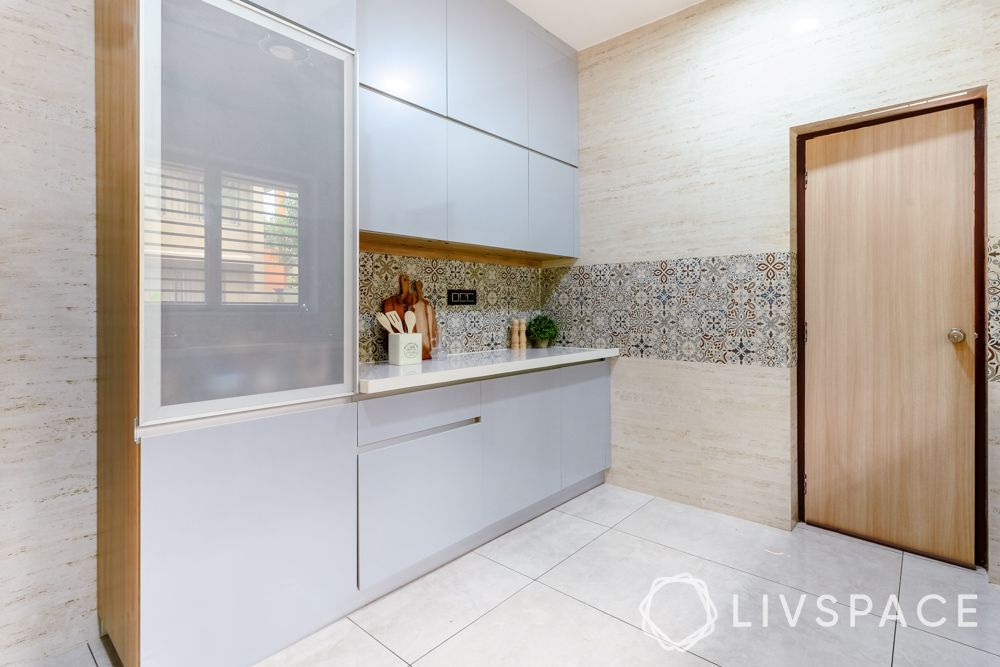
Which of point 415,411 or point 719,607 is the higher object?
point 415,411

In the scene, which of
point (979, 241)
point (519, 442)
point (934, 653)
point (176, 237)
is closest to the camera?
point (176, 237)

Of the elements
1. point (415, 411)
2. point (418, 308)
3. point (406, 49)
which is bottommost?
point (415, 411)

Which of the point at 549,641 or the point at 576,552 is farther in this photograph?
the point at 576,552

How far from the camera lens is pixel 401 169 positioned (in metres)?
2.13

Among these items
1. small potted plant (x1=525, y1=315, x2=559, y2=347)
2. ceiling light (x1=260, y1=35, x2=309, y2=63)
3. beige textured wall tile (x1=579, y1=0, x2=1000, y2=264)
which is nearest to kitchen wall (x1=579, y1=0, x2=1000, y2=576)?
beige textured wall tile (x1=579, y1=0, x2=1000, y2=264)

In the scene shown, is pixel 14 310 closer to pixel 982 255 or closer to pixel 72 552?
pixel 72 552

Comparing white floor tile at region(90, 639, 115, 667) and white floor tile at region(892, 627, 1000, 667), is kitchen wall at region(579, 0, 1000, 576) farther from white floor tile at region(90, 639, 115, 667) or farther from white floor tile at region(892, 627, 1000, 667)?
white floor tile at region(90, 639, 115, 667)

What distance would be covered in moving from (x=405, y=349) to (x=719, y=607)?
1.66m

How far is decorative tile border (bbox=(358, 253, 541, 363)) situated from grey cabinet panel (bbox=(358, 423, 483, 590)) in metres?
0.59

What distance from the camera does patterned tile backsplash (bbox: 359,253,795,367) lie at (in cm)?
249

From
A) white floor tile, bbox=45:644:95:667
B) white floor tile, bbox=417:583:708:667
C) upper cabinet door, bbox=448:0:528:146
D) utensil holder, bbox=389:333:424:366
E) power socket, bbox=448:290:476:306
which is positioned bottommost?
white floor tile, bbox=45:644:95:667

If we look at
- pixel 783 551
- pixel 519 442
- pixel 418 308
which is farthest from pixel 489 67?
pixel 783 551

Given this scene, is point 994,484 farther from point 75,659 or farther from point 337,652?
point 75,659

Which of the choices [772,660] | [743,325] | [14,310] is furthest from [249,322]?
[743,325]
